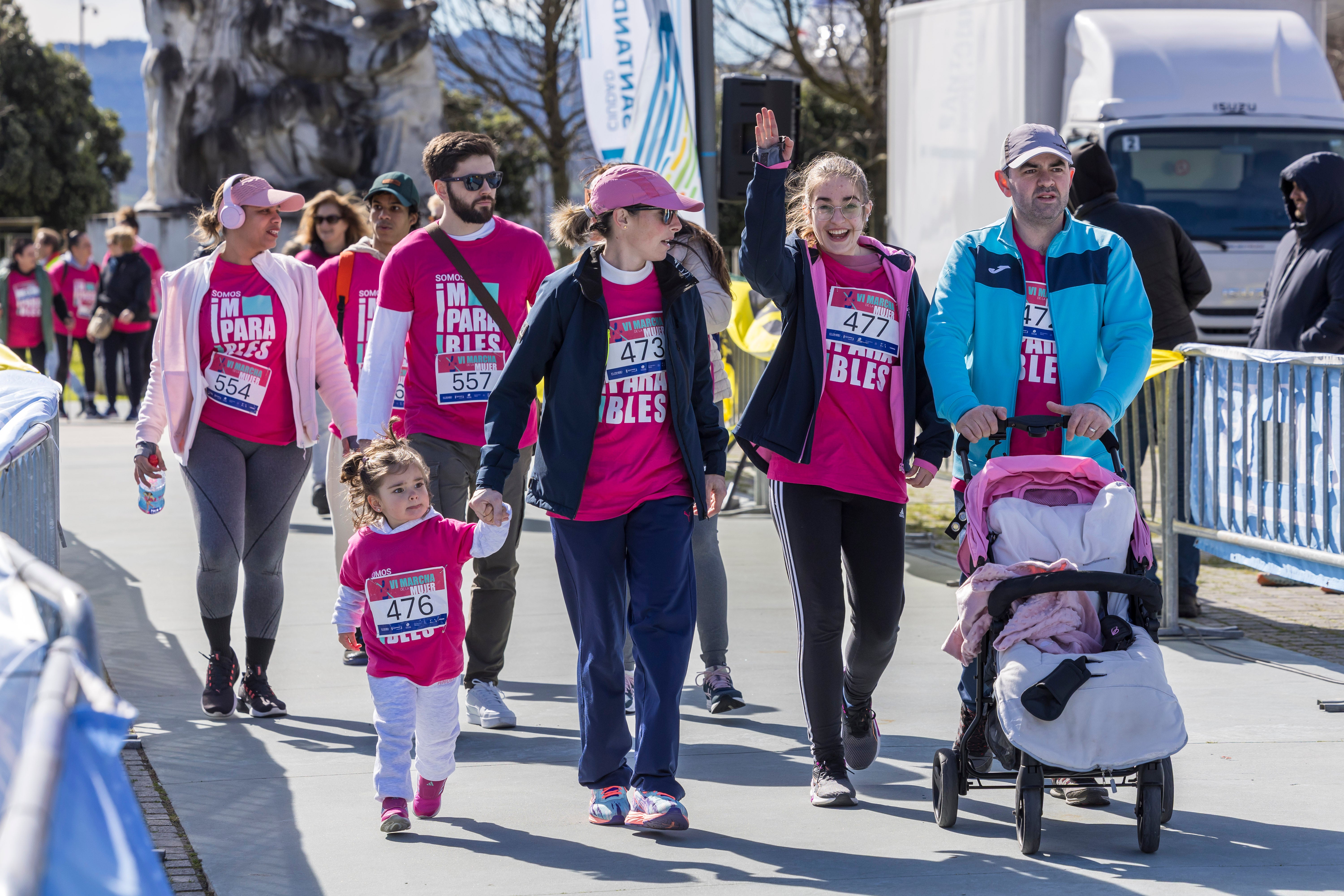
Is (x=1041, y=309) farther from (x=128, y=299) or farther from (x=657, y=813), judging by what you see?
(x=128, y=299)

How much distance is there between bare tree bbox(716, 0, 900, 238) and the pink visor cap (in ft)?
71.5

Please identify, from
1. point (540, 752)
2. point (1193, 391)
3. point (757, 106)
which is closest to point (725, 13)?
point (757, 106)

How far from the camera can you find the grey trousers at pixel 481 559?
6012 millimetres

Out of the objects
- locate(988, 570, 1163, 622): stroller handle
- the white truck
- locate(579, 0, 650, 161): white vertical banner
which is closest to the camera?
locate(988, 570, 1163, 622): stroller handle

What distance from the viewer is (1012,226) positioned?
16.4 feet

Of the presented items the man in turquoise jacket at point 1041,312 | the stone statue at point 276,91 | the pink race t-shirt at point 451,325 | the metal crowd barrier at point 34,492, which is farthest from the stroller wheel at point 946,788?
the stone statue at point 276,91

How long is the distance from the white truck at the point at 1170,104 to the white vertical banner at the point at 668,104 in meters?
3.40

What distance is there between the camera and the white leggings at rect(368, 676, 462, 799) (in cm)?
473

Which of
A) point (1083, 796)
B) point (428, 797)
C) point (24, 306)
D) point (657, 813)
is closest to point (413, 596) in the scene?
point (428, 797)

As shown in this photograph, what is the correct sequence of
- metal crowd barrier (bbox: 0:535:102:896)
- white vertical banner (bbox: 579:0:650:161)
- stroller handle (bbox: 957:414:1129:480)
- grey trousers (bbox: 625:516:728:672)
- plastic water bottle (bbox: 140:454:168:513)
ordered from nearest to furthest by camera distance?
metal crowd barrier (bbox: 0:535:102:896), stroller handle (bbox: 957:414:1129:480), plastic water bottle (bbox: 140:454:168:513), grey trousers (bbox: 625:516:728:672), white vertical banner (bbox: 579:0:650:161)

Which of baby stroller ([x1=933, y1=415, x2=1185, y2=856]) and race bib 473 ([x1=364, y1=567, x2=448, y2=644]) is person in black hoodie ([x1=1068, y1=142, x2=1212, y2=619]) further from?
race bib 473 ([x1=364, y1=567, x2=448, y2=644])

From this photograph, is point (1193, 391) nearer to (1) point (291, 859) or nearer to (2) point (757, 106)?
(2) point (757, 106)

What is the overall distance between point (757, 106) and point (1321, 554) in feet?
15.4

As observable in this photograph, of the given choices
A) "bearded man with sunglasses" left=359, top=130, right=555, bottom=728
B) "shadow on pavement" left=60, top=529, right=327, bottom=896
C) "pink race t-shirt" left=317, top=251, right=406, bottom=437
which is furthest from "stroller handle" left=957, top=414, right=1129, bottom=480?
"pink race t-shirt" left=317, top=251, right=406, bottom=437
